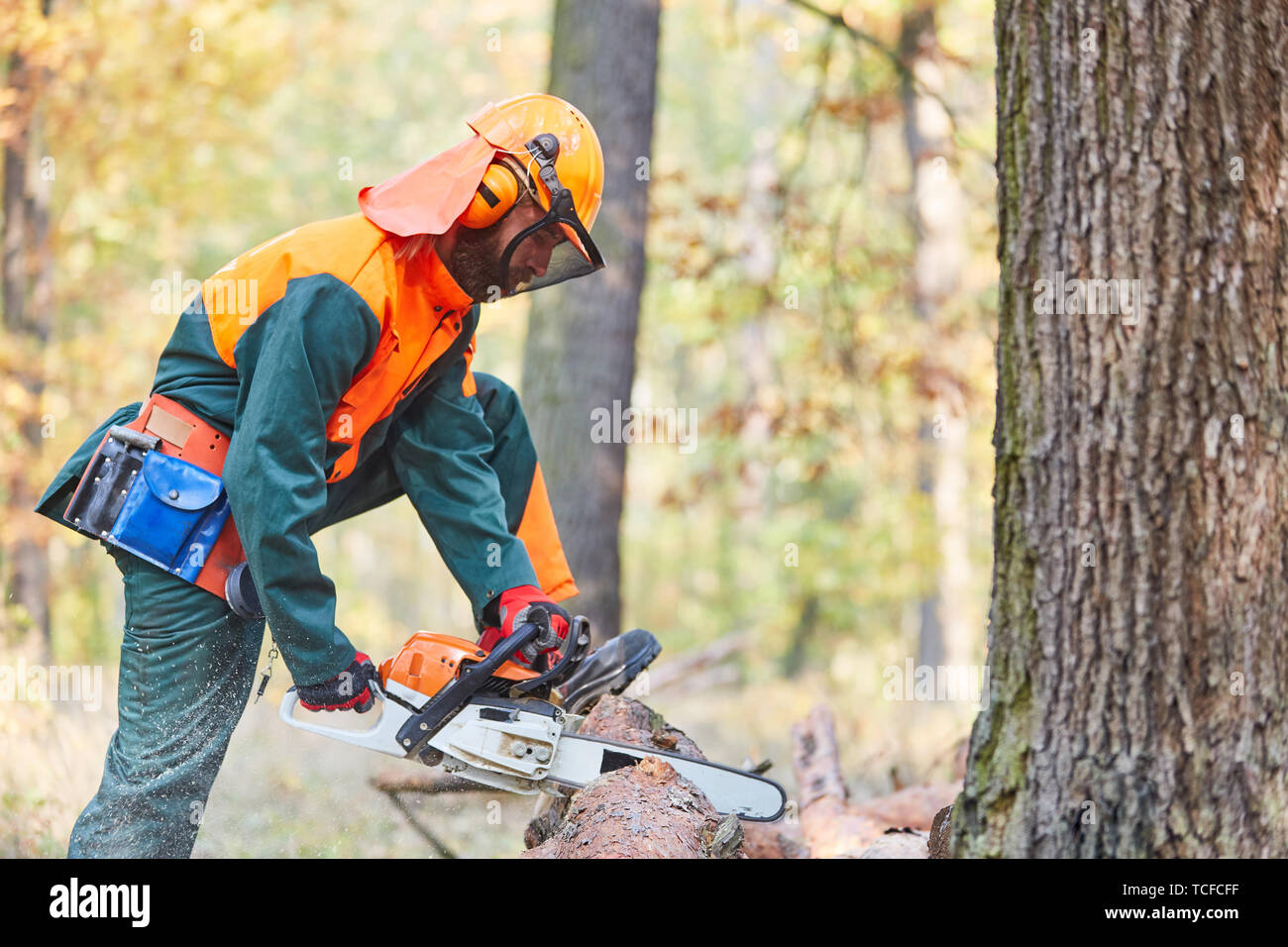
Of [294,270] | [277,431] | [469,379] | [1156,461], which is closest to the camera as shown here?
[1156,461]

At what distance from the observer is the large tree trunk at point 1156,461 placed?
2188 millimetres

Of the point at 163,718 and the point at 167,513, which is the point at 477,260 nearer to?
the point at 167,513

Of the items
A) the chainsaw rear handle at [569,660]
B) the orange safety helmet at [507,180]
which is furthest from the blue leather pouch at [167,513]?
the chainsaw rear handle at [569,660]

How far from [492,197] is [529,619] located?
4.07 feet

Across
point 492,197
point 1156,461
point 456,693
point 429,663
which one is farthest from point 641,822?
point 492,197

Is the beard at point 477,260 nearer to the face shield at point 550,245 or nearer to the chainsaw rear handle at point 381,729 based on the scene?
the face shield at point 550,245

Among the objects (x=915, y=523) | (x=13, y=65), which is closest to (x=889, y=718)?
(x=915, y=523)

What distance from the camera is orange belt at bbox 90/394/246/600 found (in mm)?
3000

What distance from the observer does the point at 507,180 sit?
3.02 meters

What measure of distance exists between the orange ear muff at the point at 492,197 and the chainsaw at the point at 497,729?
1.18 m

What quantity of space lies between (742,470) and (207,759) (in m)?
7.14

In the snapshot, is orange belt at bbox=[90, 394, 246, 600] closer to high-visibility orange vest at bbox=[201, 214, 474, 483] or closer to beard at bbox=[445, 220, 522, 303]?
A: high-visibility orange vest at bbox=[201, 214, 474, 483]

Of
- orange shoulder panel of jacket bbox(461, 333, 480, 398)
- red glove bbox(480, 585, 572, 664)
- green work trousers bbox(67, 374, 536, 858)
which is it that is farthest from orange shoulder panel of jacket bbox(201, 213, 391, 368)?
red glove bbox(480, 585, 572, 664)

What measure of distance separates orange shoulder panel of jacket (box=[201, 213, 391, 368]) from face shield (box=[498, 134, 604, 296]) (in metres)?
0.40
